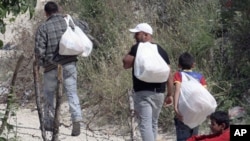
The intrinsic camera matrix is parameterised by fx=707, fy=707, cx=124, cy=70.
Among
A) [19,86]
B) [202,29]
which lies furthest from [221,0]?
[19,86]

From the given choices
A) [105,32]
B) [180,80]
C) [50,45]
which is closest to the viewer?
[180,80]

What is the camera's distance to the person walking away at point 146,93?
7094 millimetres

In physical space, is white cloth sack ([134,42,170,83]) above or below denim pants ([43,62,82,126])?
above

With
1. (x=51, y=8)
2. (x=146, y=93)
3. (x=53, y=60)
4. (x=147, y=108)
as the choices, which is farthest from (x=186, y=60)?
(x=51, y=8)

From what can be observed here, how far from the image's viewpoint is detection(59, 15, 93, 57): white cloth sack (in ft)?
26.6

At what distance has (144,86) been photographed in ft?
Result: 23.3

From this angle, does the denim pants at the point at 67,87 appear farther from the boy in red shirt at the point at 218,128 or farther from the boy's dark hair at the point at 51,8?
the boy in red shirt at the point at 218,128

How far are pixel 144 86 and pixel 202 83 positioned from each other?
1.90ft

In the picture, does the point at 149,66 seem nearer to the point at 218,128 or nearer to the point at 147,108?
the point at 147,108

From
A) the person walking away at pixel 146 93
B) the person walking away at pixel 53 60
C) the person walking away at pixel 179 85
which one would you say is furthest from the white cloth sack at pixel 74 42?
the person walking away at pixel 179 85

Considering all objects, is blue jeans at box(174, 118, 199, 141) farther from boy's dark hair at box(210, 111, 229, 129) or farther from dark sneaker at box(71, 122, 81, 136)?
dark sneaker at box(71, 122, 81, 136)

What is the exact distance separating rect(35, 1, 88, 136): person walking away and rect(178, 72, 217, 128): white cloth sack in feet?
5.93

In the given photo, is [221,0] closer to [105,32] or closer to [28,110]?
[105,32]

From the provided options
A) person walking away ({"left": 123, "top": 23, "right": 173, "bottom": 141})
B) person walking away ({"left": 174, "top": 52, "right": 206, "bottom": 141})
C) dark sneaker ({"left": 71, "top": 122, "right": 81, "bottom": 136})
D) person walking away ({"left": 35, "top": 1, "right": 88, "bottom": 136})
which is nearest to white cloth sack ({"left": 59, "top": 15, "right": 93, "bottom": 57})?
person walking away ({"left": 35, "top": 1, "right": 88, "bottom": 136})
